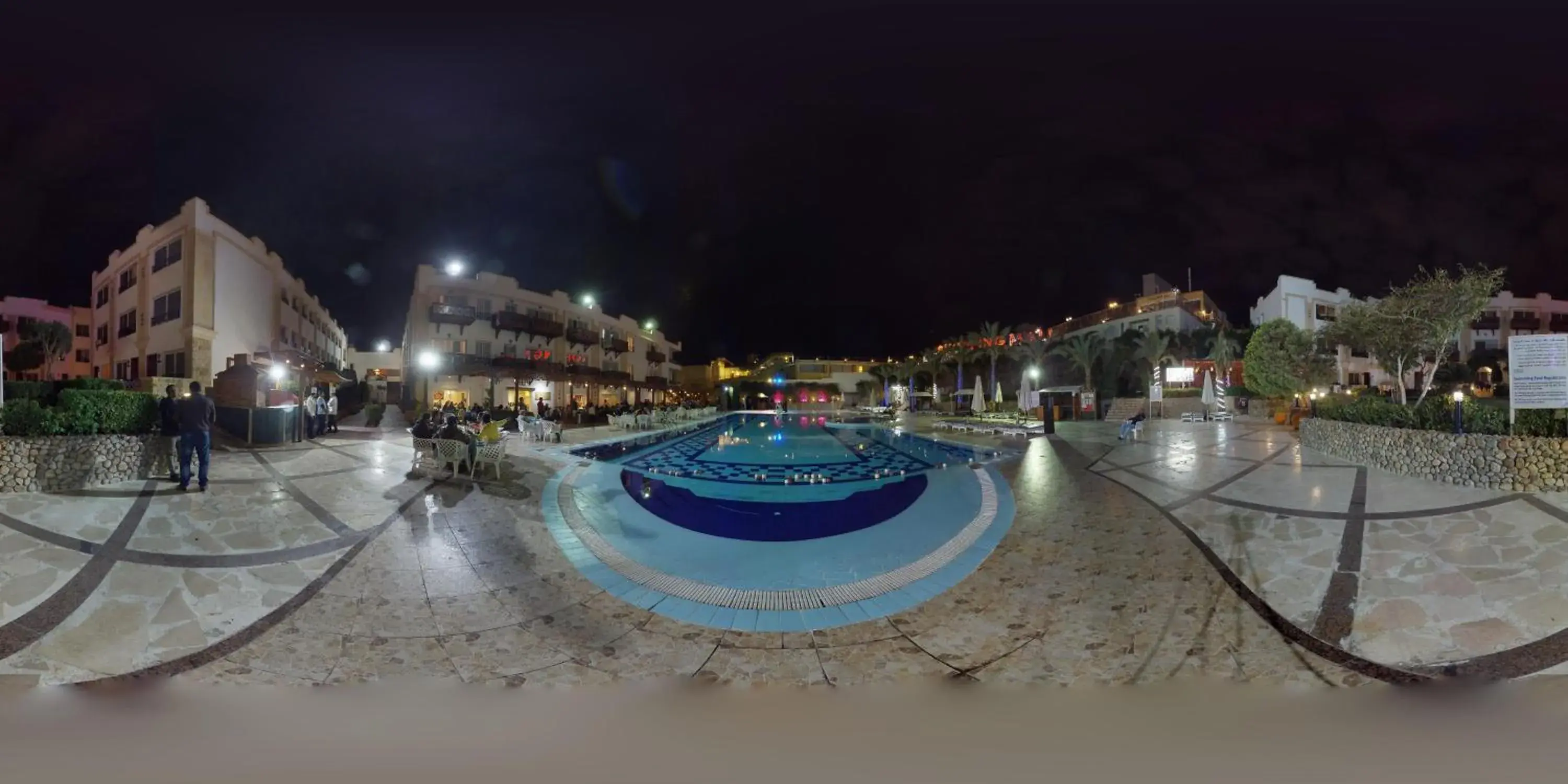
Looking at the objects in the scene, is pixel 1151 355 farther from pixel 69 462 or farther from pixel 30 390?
pixel 30 390

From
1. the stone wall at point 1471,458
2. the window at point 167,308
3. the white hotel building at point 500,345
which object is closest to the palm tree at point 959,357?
the white hotel building at point 500,345

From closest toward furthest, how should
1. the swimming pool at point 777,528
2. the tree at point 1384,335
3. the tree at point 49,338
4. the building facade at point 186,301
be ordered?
the swimming pool at point 777,528 → the tree at point 1384,335 → the building facade at point 186,301 → the tree at point 49,338

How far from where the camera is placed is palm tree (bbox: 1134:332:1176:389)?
33.7 metres

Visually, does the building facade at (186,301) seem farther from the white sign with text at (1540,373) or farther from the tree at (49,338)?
the white sign with text at (1540,373)

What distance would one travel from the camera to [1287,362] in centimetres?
2170

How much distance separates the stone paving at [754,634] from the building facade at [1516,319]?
53166 mm

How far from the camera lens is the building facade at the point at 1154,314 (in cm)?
4984

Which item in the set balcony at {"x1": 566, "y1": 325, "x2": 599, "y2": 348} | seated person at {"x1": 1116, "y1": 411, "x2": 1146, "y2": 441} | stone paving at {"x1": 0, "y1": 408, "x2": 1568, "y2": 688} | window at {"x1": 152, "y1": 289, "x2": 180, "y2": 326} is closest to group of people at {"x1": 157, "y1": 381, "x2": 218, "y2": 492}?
stone paving at {"x1": 0, "y1": 408, "x2": 1568, "y2": 688}

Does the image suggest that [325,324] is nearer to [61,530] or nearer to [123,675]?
[61,530]

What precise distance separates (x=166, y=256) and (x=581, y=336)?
18.2m

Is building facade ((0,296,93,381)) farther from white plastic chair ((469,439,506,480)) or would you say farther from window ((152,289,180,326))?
white plastic chair ((469,439,506,480))

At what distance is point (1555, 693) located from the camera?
3533mm

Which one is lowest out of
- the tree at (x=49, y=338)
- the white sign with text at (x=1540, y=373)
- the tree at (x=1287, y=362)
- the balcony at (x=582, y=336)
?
the white sign with text at (x=1540, y=373)

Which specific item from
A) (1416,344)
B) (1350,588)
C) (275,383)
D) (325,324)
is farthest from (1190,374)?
(325,324)
